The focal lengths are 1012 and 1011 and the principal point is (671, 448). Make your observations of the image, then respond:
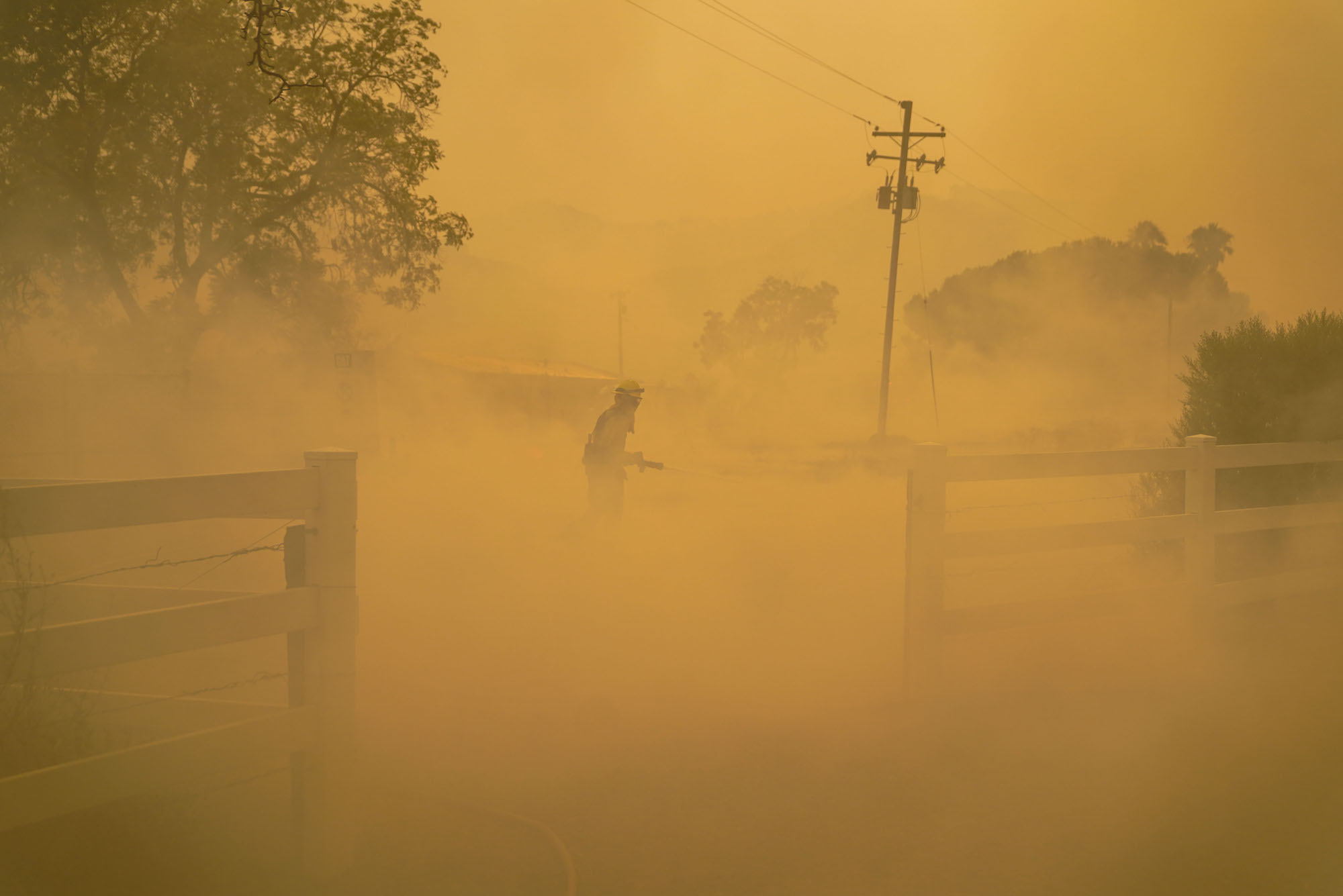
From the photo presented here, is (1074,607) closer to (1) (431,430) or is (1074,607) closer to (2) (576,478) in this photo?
(2) (576,478)

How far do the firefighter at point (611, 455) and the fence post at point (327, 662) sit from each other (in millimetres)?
6074

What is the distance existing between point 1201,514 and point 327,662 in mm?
6002

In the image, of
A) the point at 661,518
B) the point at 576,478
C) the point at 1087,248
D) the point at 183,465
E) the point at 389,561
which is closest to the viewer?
the point at 389,561

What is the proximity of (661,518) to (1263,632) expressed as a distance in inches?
347

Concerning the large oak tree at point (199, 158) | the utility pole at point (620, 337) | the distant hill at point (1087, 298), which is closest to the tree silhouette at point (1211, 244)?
the distant hill at point (1087, 298)

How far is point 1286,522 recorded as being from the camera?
768cm

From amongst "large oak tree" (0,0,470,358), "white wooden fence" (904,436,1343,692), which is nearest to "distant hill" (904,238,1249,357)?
"large oak tree" (0,0,470,358)

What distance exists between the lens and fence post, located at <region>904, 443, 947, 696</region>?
18.2 ft

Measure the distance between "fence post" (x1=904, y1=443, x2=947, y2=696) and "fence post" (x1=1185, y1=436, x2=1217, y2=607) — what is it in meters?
2.44

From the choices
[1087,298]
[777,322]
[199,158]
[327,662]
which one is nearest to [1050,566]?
[327,662]

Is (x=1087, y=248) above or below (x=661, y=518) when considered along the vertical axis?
above

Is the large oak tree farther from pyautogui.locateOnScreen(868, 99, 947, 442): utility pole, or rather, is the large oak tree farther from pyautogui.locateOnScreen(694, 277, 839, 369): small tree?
pyautogui.locateOnScreen(694, 277, 839, 369): small tree

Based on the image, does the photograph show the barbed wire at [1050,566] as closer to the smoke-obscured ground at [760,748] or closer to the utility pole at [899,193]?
the smoke-obscured ground at [760,748]

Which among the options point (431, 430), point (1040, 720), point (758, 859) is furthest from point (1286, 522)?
point (431, 430)
